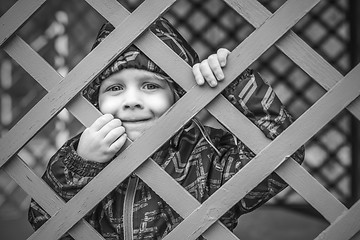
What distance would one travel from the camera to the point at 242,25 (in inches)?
156

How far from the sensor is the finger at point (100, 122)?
1331 mm

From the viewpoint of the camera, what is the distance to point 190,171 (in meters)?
1.53

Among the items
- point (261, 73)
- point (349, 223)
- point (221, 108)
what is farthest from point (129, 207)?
point (261, 73)

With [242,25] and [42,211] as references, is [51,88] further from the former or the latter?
[242,25]

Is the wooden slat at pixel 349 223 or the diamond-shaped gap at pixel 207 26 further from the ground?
the diamond-shaped gap at pixel 207 26

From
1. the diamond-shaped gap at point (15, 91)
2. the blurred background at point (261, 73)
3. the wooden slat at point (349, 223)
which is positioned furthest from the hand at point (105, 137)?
the diamond-shaped gap at point (15, 91)

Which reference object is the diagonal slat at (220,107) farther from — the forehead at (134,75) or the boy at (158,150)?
the forehead at (134,75)

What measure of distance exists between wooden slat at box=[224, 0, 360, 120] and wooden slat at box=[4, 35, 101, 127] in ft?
1.24

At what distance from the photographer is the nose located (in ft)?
4.66

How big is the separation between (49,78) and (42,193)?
0.26m

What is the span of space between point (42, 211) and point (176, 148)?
14.5 inches

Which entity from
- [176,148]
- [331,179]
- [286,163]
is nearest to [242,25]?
[331,179]

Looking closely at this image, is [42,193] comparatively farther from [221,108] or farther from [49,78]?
[221,108]

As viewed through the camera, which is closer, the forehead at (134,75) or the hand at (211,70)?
the hand at (211,70)
